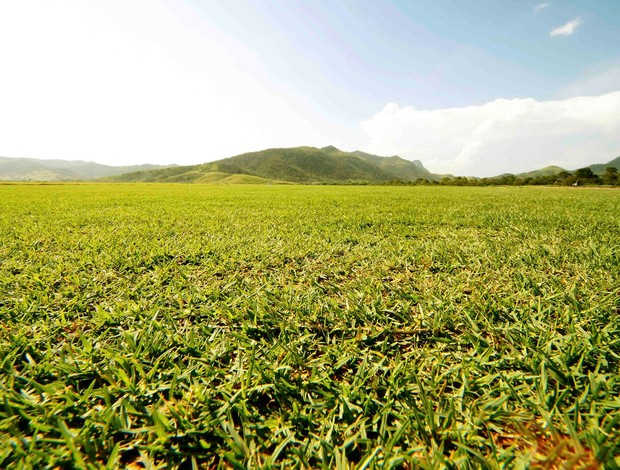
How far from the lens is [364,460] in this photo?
0.96 m

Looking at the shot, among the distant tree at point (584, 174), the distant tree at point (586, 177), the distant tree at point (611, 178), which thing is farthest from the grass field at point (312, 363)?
the distant tree at point (584, 174)

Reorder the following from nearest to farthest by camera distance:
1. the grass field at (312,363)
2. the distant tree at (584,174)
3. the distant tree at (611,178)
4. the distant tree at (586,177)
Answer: the grass field at (312,363) → the distant tree at (611,178) → the distant tree at (586,177) → the distant tree at (584,174)

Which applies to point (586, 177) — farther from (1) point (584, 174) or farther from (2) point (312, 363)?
(2) point (312, 363)

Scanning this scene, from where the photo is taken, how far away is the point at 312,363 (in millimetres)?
1514

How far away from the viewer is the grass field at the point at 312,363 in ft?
3.34

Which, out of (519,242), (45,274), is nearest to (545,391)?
(519,242)

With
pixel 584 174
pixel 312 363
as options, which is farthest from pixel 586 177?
pixel 312 363

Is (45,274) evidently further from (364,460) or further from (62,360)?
(364,460)

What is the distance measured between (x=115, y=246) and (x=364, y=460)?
4388 mm

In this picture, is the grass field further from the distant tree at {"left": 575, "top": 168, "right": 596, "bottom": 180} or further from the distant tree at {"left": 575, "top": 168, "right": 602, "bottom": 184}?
the distant tree at {"left": 575, "top": 168, "right": 596, "bottom": 180}

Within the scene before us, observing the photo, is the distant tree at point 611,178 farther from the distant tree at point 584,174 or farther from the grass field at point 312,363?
the grass field at point 312,363

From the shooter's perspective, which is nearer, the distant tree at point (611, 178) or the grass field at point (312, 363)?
the grass field at point (312, 363)

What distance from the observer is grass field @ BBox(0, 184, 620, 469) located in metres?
1.02

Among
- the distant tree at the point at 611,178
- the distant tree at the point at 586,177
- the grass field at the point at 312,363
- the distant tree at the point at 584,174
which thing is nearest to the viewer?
the grass field at the point at 312,363
